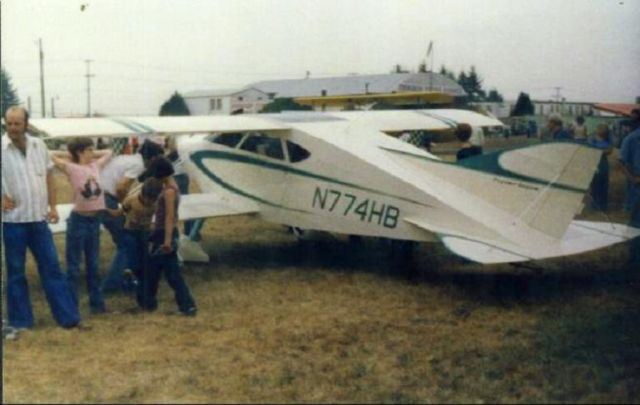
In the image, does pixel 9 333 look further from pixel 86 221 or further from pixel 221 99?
Result: pixel 221 99

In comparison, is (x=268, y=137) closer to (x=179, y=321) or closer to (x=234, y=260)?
(x=234, y=260)

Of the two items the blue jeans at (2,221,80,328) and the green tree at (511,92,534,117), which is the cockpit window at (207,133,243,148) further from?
the green tree at (511,92,534,117)

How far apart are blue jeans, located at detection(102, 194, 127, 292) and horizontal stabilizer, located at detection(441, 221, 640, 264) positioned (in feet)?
10.5

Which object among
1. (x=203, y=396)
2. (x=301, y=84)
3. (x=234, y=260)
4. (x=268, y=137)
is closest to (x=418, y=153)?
(x=268, y=137)

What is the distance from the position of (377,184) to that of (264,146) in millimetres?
2050

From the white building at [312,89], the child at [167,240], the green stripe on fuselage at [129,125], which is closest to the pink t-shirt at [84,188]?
the child at [167,240]

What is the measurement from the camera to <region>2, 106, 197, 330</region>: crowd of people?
21.6 ft

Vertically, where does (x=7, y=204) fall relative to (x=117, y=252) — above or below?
above

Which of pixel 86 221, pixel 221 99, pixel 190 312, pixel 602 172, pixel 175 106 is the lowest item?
pixel 221 99

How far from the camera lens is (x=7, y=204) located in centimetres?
651

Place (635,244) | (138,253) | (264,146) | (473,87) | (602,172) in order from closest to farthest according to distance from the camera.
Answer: (138,253)
(635,244)
(264,146)
(602,172)
(473,87)

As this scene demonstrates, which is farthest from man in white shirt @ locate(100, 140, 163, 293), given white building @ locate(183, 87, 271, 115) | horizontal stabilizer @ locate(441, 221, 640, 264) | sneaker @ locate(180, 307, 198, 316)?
white building @ locate(183, 87, 271, 115)

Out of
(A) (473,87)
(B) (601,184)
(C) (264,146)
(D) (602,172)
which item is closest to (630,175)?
(D) (602,172)

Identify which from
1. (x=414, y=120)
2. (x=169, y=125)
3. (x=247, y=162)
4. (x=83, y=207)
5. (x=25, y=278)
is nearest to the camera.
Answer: (x=25, y=278)
